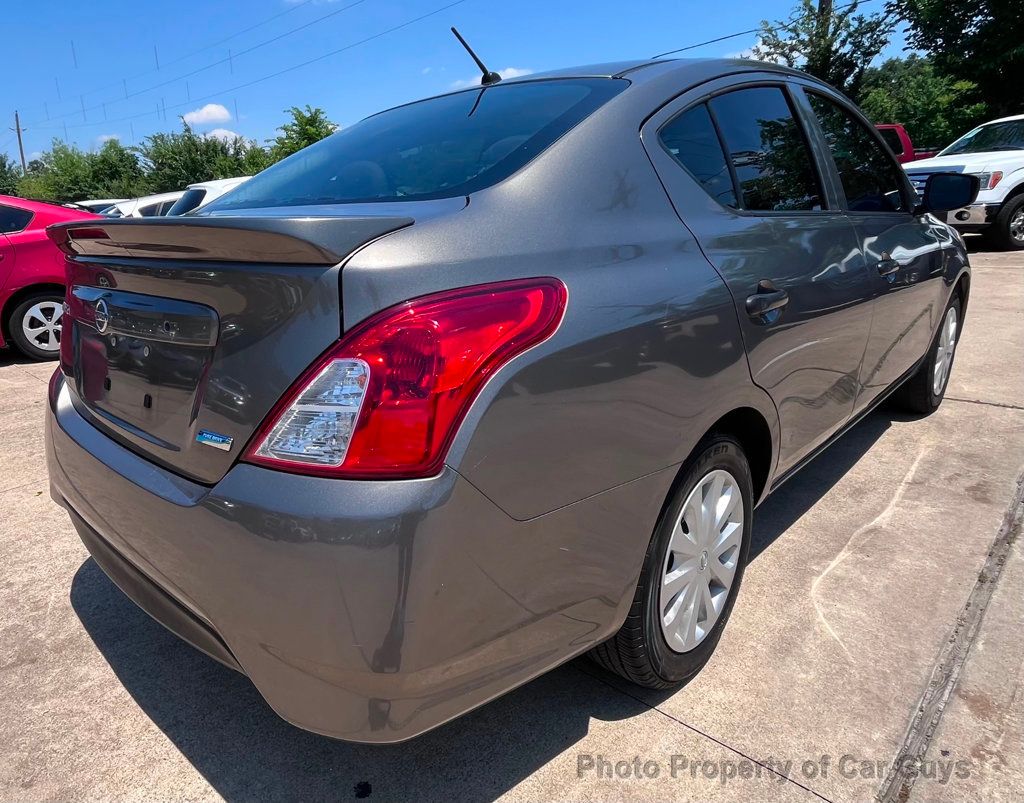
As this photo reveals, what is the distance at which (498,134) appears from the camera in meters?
2.01

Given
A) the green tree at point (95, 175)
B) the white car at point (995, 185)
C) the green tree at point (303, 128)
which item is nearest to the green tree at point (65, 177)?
the green tree at point (95, 175)

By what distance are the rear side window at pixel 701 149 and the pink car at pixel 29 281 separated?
6.00m

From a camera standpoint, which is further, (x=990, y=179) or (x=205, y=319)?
(x=990, y=179)

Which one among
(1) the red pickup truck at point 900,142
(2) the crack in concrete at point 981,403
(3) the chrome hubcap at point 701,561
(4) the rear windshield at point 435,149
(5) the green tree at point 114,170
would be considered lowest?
(2) the crack in concrete at point 981,403

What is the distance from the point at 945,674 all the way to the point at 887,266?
1560mm

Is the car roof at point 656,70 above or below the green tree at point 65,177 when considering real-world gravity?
below

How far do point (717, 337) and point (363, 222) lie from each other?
0.94m

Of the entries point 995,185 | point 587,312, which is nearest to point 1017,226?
point 995,185

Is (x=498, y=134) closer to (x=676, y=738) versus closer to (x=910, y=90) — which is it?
(x=676, y=738)

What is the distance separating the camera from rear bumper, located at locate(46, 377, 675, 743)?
1319mm

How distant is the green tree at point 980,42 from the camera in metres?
19.4

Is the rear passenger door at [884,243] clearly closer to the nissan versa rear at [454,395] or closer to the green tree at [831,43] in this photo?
the nissan versa rear at [454,395]

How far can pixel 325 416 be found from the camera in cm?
136

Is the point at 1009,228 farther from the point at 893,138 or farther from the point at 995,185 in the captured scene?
the point at 893,138
